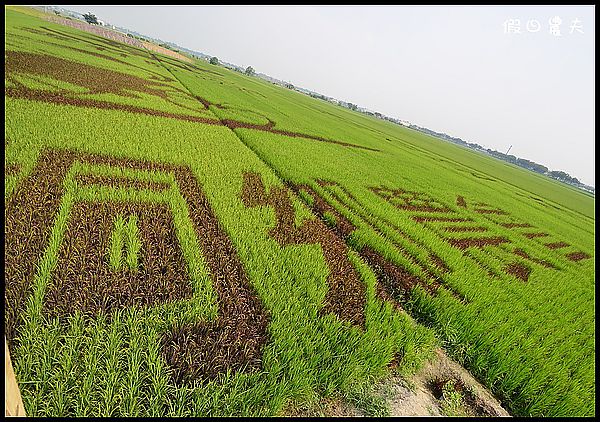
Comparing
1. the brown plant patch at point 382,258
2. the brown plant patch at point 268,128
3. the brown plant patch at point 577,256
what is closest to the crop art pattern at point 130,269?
the brown plant patch at point 382,258

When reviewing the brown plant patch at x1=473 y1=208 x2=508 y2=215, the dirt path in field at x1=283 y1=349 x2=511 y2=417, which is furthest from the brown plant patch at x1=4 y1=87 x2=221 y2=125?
the dirt path in field at x1=283 y1=349 x2=511 y2=417

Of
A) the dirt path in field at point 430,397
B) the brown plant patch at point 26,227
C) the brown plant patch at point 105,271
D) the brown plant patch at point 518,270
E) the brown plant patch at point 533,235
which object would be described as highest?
the brown plant patch at point 533,235

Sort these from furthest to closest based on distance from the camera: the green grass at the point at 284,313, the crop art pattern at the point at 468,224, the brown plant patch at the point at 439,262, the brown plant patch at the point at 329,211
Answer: the crop art pattern at the point at 468,224 → the brown plant patch at the point at 329,211 → the brown plant patch at the point at 439,262 → the green grass at the point at 284,313

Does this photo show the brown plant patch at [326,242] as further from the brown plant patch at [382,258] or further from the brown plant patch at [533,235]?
the brown plant patch at [533,235]

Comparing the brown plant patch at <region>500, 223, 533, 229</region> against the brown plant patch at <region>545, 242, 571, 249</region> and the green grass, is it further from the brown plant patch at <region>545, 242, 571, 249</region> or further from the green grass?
the brown plant patch at <region>545, 242, 571, 249</region>

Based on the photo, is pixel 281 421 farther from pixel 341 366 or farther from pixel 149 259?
pixel 149 259

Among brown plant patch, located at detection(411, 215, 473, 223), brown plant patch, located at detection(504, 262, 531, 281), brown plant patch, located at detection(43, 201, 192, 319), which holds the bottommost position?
brown plant patch, located at detection(43, 201, 192, 319)

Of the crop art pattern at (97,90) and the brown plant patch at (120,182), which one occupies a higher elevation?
the crop art pattern at (97,90)
